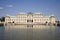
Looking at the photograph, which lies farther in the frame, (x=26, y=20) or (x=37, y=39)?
(x=26, y=20)

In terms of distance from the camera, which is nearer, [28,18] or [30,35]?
[30,35]

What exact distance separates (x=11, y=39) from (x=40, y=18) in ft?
72.0

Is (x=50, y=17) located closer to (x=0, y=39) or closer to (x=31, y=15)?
(x=31, y=15)

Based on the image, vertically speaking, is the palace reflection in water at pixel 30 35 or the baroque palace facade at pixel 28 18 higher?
the baroque palace facade at pixel 28 18

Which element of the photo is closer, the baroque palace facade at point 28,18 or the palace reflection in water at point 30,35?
the palace reflection in water at point 30,35

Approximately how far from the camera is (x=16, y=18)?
27.4 metres

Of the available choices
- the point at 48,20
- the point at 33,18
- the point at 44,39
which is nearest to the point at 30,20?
the point at 33,18

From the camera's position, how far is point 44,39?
5949mm

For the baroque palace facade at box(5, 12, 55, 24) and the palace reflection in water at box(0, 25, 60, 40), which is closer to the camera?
the palace reflection in water at box(0, 25, 60, 40)

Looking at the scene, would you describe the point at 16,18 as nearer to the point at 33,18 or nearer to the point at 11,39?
the point at 33,18

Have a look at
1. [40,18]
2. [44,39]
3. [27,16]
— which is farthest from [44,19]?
[44,39]

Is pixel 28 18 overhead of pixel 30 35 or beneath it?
overhead

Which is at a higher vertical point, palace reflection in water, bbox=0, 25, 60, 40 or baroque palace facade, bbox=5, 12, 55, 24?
baroque palace facade, bbox=5, 12, 55, 24

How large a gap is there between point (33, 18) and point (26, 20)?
1.14 meters
